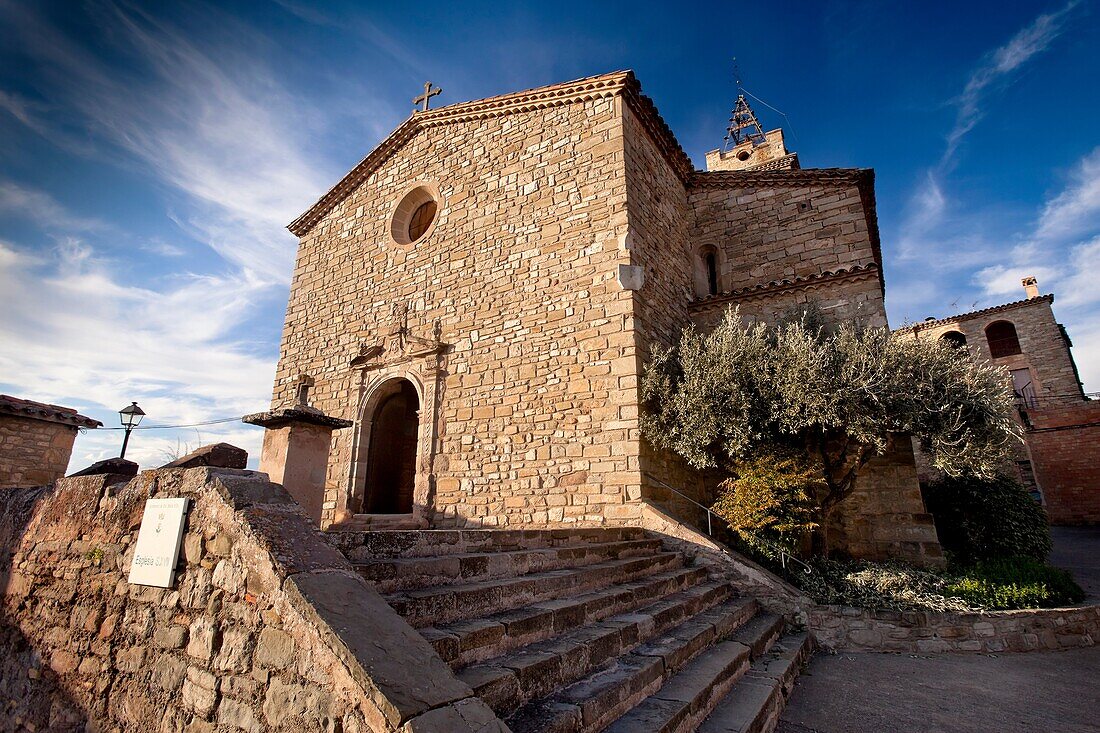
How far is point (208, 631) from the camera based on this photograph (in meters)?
2.56

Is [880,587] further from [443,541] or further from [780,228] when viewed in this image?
[780,228]

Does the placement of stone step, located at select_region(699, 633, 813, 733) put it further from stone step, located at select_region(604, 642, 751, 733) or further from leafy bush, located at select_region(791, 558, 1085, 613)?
leafy bush, located at select_region(791, 558, 1085, 613)

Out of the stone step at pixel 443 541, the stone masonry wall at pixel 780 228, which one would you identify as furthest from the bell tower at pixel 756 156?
the stone step at pixel 443 541

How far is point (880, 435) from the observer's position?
273 inches

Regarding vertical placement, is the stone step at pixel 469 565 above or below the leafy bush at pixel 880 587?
above

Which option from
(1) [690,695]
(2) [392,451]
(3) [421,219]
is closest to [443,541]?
(1) [690,695]

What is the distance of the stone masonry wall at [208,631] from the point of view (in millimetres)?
1898

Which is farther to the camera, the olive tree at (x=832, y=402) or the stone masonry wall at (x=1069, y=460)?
the stone masonry wall at (x=1069, y=460)

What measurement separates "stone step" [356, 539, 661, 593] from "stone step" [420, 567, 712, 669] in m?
0.38

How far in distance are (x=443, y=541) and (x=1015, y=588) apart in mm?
6824

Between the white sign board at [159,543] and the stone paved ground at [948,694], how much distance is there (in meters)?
4.11

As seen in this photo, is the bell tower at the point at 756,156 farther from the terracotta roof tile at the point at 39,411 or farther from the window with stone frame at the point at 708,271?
the terracotta roof tile at the point at 39,411

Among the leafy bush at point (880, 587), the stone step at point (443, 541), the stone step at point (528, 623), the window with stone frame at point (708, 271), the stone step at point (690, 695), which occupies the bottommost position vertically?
the stone step at point (690, 695)

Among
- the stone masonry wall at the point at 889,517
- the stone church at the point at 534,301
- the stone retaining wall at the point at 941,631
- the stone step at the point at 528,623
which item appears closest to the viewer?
the stone step at the point at 528,623
